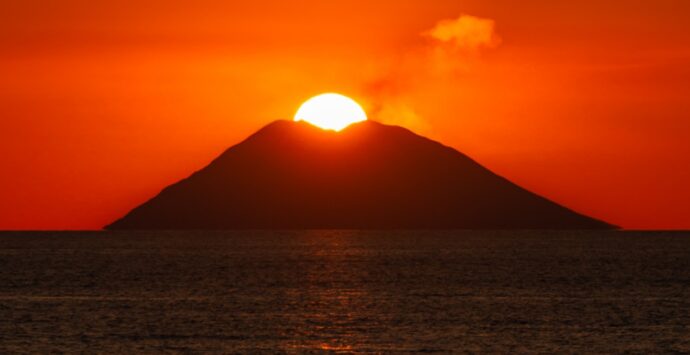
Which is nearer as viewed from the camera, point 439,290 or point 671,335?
point 671,335

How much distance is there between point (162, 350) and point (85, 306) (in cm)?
2943

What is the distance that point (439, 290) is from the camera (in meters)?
111

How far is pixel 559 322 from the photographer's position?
77.9 meters

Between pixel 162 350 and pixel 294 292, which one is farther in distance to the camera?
Result: pixel 294 292

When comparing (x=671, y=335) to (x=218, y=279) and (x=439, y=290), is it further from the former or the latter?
(x=218, y=279)

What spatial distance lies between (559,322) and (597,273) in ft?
231

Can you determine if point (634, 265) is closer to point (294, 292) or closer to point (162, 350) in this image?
point (294, 292)

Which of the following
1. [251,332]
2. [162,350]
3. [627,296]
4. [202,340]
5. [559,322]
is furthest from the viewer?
[627,296]

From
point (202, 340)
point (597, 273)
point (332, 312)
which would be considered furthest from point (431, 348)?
point (597, 273)

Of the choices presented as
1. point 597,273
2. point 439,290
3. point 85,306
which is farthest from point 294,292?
point 597,273

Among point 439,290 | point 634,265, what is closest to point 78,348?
point 439,290

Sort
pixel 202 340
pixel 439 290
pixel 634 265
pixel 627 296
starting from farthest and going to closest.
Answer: pixel 634 265 < pixel 439 290 < pixel 627 296 < pixel 202 340

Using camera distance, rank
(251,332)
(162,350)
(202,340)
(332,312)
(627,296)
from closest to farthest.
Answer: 1. (162,350)
2. (202,340)
3. (251,332)
4. (332,312)
5. (627,296)

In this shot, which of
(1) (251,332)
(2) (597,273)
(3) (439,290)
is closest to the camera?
(1) (251,332)
